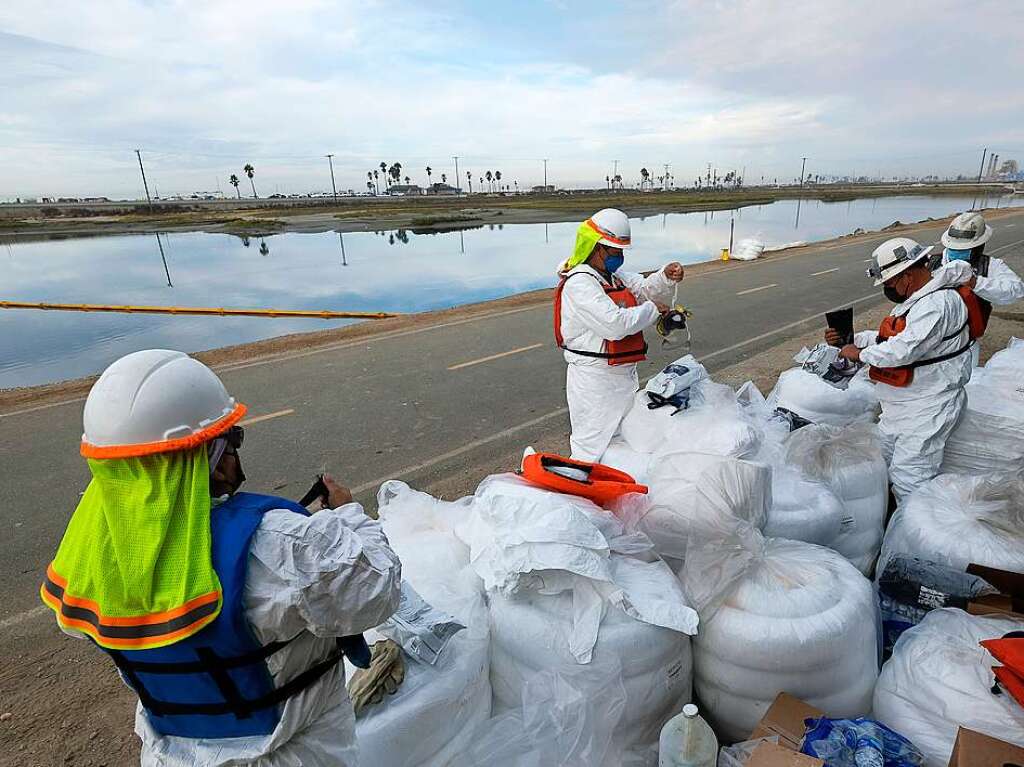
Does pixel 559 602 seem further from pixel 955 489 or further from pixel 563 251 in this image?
pixel 563 251


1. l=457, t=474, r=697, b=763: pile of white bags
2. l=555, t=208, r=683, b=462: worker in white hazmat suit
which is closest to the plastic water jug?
l=457, t=474, r=697, b=763: pile of white bags

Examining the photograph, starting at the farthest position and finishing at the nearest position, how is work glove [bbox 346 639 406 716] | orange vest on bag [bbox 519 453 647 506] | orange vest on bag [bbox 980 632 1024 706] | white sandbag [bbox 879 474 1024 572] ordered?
orange vest on bag [bbox 519 453 647 506] < white sandbag [bbox 879 474 1024 572] < work glove [bbox 346 639 406 716] < orange vest on bag [bbox 980 632 1024 706]

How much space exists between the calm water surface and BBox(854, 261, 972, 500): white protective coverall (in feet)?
32.6

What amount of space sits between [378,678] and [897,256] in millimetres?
3123

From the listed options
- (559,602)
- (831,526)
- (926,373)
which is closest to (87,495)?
(559,602)

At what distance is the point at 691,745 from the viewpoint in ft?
5.86

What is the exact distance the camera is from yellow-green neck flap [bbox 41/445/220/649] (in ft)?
3.36

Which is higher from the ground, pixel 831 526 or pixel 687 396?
pixel 687 396

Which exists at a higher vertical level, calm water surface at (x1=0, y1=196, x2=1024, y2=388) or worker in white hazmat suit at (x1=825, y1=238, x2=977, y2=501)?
worker in white hazmat suit at (x1=825, y1=238, x2=977, y2=501)

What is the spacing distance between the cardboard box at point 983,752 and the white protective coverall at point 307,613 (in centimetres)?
149

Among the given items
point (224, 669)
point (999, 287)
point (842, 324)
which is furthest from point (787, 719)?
point (999, 287)

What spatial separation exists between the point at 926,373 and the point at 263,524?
323 cm

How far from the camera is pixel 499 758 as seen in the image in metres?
1.79

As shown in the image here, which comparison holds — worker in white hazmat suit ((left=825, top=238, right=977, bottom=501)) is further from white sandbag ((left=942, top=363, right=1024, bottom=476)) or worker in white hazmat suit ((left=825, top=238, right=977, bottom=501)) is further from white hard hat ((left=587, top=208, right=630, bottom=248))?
white hard hat ((left=587, top=208, right=630, bottom=248))
